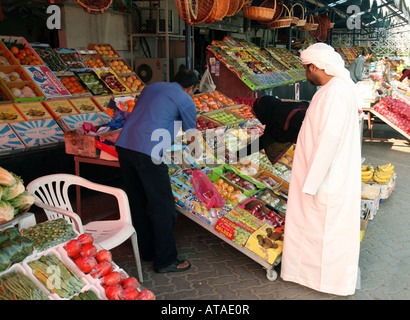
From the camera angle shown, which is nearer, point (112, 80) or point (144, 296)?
point (144, 296)

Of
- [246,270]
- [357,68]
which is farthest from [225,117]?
[357,68]

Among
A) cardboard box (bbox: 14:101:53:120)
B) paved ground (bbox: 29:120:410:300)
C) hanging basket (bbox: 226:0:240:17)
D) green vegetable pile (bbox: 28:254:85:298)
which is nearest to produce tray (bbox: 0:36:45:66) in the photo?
cardboard box (bbox: 14:101:53:120)

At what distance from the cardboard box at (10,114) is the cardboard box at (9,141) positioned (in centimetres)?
12

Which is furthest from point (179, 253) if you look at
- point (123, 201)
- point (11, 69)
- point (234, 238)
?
point (11, 69)

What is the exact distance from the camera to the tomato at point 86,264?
6.47ft

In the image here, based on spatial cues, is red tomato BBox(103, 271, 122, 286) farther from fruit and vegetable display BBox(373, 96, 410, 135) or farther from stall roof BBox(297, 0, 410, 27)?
stall roof BBox(297, 0, 410, 27)

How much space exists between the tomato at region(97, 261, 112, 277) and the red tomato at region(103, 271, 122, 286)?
3cm

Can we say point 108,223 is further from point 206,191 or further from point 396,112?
point 396,112

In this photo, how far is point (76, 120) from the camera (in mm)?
4875

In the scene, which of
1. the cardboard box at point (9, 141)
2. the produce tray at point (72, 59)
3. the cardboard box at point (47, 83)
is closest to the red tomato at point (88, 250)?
the cardboard box at point (9, 141)

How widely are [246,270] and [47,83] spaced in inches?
152

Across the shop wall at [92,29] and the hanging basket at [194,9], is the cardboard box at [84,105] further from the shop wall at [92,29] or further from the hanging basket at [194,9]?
the shop wall at [92,29]

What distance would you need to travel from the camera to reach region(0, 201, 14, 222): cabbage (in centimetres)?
188
